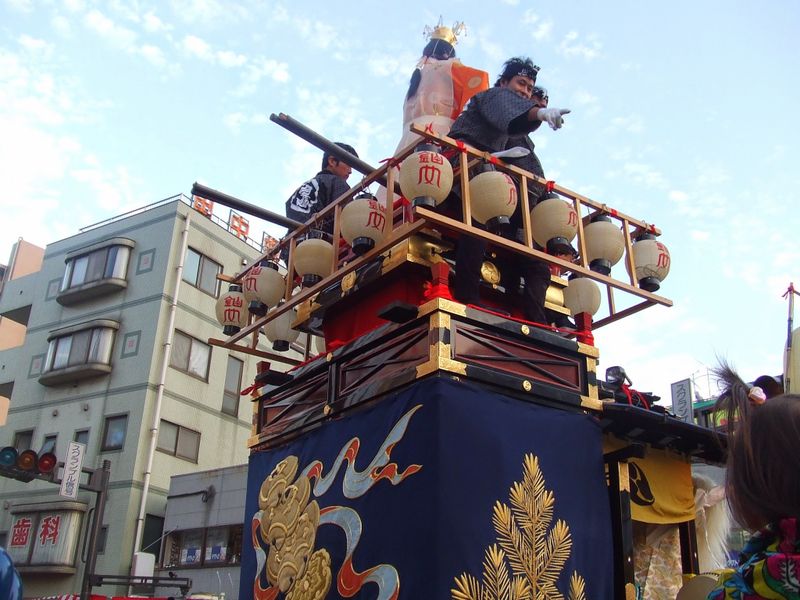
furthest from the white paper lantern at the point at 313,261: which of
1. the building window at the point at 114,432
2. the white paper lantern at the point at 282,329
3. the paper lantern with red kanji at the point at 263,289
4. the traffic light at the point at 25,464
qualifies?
the building window at the point at 114,432

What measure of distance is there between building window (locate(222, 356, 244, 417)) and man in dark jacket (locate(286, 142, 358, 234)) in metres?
18.4

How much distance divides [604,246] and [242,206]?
3.57m

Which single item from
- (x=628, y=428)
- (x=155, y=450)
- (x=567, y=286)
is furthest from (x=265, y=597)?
(x=155, y=450)

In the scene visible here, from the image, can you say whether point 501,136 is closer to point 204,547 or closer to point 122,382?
point 204,547

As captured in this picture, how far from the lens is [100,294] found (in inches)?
1024

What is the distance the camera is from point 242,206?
7.79 metres

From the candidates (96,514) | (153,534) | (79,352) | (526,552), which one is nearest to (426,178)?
(526,552)

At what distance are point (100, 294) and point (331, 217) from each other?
20548 millimetres

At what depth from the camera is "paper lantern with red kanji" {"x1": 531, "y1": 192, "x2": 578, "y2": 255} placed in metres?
6.27

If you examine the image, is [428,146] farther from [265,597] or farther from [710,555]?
[710,555]

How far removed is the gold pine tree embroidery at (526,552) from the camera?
5105mm

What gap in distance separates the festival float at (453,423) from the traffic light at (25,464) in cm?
733

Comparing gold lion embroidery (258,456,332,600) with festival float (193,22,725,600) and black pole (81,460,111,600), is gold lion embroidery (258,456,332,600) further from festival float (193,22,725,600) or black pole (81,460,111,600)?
black pole (81,460,111,600)

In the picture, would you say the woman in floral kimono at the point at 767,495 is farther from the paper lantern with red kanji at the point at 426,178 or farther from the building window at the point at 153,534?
the building window at the point at 153,534
